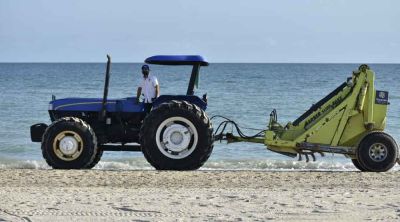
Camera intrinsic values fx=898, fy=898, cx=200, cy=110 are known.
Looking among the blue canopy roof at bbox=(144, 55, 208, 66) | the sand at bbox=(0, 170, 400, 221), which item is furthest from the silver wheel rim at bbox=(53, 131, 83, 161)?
the blue canopy roof at bbox=(144, 55, 208, 66)

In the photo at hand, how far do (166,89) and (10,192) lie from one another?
125 ft

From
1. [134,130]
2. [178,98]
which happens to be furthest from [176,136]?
[134,130]

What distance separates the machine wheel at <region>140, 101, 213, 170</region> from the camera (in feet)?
40.0

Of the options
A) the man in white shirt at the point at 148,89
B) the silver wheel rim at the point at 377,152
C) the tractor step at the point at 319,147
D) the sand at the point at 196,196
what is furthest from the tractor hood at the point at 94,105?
the silver wheel rim at the point at 377,152

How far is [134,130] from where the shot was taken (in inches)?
505

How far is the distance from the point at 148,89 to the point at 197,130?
37.7 inches

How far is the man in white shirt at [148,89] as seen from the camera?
12.5 meters

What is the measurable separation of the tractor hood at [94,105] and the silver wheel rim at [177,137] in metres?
0.64

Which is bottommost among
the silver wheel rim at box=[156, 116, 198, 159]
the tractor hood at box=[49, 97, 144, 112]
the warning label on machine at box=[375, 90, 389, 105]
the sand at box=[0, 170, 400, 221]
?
the sand at box=[0, 170, 400, 221]

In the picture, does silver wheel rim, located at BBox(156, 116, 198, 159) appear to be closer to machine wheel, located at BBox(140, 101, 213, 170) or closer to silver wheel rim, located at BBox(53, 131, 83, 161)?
machine wheel, located at BBox(140, 101, 213, 170)

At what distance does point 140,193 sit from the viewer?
10234mm

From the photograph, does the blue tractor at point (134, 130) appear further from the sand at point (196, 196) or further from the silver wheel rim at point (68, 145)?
the sand at point (196, 196)

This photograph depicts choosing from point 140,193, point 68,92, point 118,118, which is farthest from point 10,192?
point 68,92

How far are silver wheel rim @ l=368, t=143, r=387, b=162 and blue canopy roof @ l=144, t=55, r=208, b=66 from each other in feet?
8.52
